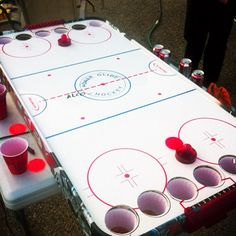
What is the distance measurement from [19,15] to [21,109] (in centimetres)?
134

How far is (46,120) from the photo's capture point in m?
1.03

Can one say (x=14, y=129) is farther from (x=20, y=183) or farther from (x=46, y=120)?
(x=20, y=183)

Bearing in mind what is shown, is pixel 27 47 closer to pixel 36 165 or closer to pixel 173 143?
pixel 36 165

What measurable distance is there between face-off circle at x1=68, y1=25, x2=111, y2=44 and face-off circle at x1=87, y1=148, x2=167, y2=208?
76 cm

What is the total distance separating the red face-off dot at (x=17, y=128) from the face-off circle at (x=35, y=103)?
58 mm

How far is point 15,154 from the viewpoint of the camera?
→ 0.89 metres

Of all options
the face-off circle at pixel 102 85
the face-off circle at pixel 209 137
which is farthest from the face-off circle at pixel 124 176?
the face-off circle at pixel 102 85

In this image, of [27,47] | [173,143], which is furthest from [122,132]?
[27,47]

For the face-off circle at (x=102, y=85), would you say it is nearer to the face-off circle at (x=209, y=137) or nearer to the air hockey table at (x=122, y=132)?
the air hockey table at (x=122, y=132)

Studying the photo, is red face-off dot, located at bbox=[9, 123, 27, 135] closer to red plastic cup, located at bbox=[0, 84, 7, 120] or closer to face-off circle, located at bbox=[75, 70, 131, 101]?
red plastic cup, located at bbox=[0, 84, 7, 120]

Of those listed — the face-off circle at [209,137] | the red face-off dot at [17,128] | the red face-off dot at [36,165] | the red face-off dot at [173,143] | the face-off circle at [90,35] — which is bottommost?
the red face-off dot at [36,165]

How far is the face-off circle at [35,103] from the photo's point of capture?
1.06 metres

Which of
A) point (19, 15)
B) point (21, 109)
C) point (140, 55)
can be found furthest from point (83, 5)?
point (21, 109)

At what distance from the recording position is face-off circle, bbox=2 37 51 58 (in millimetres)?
1380
